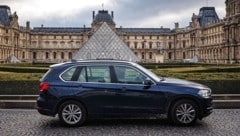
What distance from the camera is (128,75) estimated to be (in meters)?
10.7

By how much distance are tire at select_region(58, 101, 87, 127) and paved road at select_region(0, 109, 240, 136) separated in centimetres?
20

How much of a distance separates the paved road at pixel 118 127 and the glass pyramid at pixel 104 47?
4332 centimetres

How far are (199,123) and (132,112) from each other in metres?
1.83

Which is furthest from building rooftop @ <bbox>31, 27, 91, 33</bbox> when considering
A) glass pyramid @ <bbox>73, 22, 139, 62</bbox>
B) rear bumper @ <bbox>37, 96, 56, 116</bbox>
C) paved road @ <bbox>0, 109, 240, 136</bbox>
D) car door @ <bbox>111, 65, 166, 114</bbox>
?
car door @ <bbox>111, 65, 166, 114</bbox>

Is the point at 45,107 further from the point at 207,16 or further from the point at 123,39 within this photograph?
the point at 123,39

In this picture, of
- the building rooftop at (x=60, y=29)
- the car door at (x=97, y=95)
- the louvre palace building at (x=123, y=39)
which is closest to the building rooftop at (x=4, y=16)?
the louvre palace building at (x=123, y=39)

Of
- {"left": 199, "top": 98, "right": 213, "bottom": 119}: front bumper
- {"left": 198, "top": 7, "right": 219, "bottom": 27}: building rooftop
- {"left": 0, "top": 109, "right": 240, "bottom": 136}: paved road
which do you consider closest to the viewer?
{"left": 0, "top": 109, "right": 240, "bottom": 136}: paved road

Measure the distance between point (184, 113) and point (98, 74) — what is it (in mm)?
2444

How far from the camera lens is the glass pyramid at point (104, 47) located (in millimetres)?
56166

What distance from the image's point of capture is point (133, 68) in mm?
10797

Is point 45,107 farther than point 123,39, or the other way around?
point 123,39

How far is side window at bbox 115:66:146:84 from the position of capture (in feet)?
35.0

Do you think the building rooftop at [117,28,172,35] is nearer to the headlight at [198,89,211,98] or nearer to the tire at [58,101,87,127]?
the headlight at [198,89,211,98]

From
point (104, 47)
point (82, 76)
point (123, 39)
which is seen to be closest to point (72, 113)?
point (82, 76)
